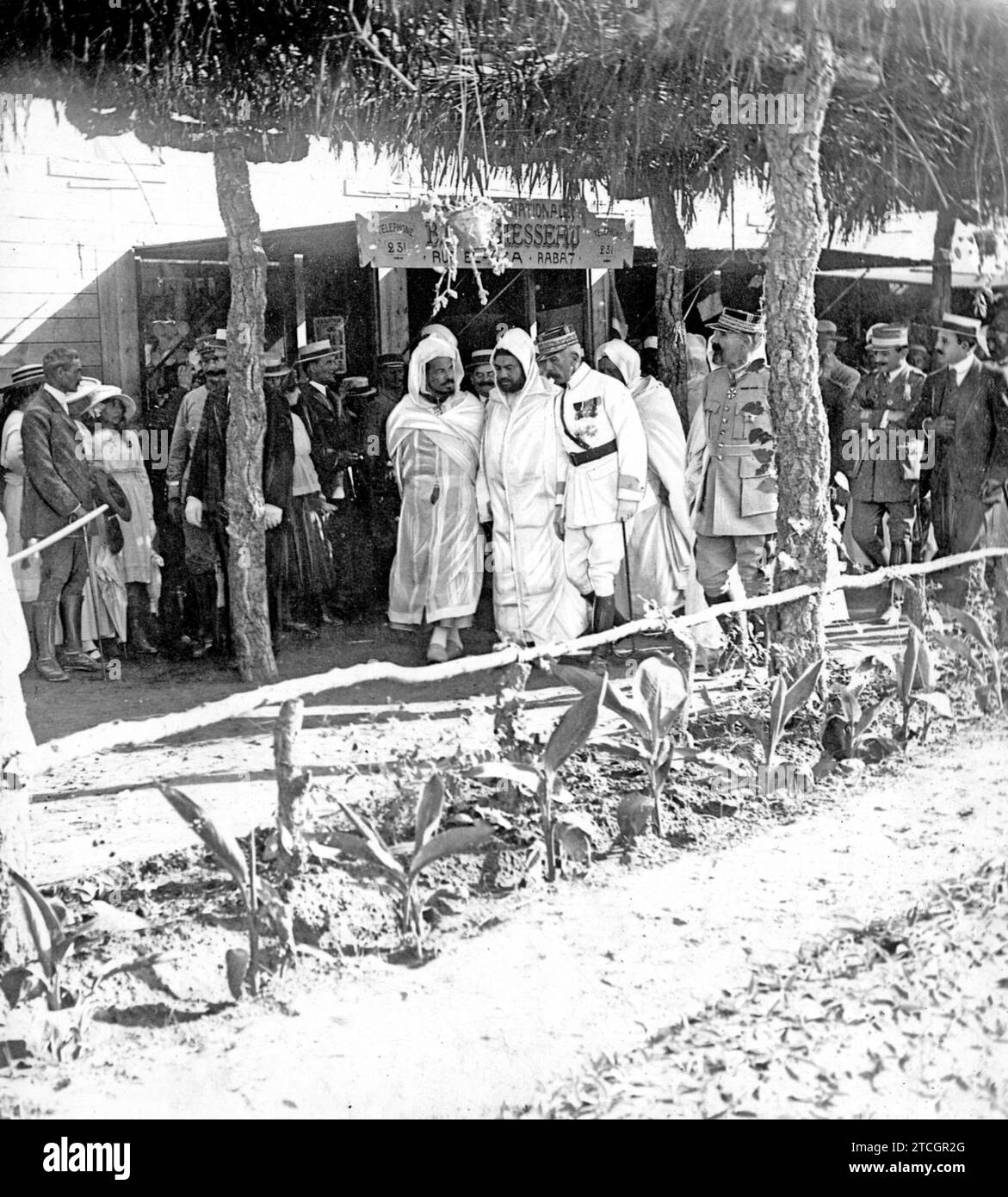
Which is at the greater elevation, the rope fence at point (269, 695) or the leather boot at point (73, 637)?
the rope fence at point (269, 695)

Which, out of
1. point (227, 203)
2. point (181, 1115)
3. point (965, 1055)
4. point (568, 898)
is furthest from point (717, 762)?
point (227, 203)

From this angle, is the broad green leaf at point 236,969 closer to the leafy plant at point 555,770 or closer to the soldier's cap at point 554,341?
the leafy plant at point 555,770

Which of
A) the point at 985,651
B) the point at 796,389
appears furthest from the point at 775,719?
the point at 796,389

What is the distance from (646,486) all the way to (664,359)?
164 cm

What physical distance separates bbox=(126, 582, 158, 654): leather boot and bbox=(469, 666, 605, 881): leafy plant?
11.7ft

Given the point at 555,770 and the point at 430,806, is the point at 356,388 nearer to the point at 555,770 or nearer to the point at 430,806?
the point at 555,770

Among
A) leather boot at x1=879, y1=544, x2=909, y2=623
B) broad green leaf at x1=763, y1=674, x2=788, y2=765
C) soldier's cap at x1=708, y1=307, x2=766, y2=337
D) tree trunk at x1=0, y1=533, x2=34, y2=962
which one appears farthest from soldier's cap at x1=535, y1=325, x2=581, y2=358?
tree trunk at x1=0, y1=533, x2=34, y2=962

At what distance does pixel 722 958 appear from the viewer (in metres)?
4.20

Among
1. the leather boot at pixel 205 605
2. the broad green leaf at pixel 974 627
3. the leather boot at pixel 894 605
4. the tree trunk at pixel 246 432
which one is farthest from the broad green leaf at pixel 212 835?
the leather boot at pixel 894 605

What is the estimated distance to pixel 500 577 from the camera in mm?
7410

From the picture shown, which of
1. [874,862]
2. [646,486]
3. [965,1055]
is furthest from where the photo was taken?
[646,486]

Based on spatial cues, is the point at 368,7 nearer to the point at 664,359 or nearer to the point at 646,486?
the point at 646,486

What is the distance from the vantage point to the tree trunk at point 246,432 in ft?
22.4

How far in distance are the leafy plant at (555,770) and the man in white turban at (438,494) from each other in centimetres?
287
